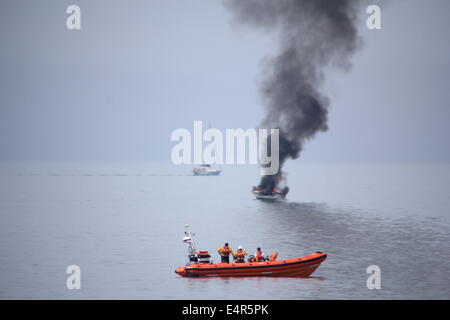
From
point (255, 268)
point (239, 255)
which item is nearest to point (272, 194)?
point (239, 255)

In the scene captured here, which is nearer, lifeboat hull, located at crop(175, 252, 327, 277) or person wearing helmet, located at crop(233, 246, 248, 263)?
lifeboat hull, located at crop(175, 252, 327, 277)

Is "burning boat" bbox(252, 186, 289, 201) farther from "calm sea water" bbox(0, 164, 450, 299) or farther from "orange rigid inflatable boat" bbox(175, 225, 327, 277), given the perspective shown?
"orange rigid inflatable boat" bbox(175, 225, 327, 277)

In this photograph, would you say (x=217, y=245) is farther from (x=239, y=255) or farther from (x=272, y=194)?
(x=272, y=194)

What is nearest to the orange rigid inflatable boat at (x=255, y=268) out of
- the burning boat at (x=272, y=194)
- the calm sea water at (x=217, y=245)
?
the calm sea water at (x=217, y=245)

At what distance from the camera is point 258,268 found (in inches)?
2099

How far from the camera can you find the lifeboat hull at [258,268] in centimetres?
5322

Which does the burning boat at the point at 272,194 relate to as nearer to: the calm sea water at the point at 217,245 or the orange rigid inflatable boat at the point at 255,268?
the calm sea water at the point at 217,245

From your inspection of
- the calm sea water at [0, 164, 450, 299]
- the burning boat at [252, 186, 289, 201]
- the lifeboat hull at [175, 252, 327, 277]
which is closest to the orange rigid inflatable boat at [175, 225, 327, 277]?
the lifeboat hull at [175, 252, 327, 277]

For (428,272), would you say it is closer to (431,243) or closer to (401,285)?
(401,285)

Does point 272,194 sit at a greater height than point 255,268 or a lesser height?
greater

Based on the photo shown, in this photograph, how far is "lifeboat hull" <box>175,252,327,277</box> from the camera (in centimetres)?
5322

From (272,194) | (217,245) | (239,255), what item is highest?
(272,194)
